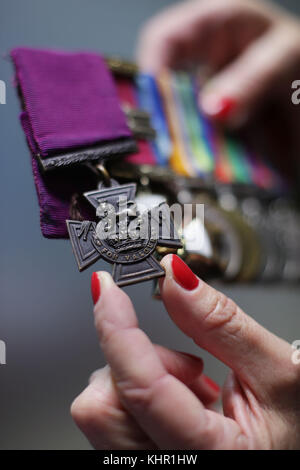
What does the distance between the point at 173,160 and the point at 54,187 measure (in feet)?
0.99

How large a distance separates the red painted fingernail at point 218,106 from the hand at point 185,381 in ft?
1.68

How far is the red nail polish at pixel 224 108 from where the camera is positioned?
861 mm

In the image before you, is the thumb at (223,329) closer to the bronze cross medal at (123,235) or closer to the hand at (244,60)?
the bronze cross medal at (123,235)

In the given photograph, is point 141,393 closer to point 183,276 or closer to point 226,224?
point 183,276

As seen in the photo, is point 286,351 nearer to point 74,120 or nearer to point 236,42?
point 74,120

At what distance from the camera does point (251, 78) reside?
0.92 metres

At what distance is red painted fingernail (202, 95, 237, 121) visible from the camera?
2.81 ft

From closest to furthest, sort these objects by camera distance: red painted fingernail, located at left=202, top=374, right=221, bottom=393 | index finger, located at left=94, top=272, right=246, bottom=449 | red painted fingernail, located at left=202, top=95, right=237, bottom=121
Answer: index finger, located at left=94, top=272, right=246, bottom=449, red painted fingernail, located at left=202, top=374, right=221, bottom=393, red painted fingernail, located at left=202, top=95, right=237, bottom=121

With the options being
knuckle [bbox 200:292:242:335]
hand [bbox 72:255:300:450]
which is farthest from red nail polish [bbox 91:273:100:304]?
knuckle [bbox 200:292:242:335]

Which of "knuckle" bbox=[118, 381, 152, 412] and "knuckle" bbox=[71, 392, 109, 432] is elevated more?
"knuckle" bbox=[118, 381, 152, 412]
